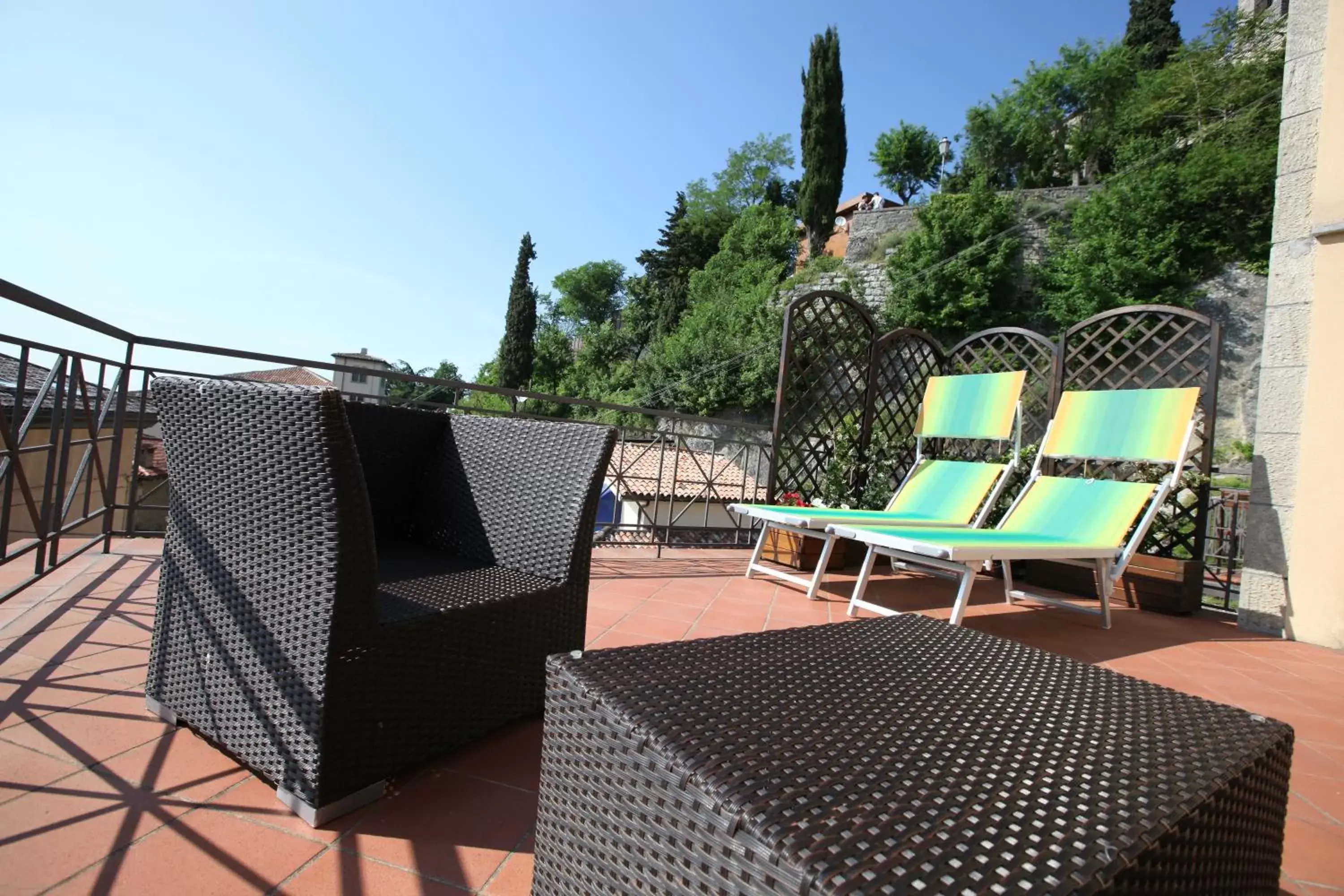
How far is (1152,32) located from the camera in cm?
2325

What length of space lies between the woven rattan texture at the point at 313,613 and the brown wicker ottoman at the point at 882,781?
45 cm

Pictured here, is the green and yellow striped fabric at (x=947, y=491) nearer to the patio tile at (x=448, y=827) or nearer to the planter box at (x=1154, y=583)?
the planter box at (x=1154, y=583)

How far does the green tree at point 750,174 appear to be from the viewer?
3083 centimetres

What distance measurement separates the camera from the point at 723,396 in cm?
2198

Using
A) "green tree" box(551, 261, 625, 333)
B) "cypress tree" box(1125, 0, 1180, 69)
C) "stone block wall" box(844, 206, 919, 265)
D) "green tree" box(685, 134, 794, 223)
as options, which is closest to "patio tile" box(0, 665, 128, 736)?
"stone block wall" box(844, 206, 919, 265)

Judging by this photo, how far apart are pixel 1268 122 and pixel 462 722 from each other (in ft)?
71.3

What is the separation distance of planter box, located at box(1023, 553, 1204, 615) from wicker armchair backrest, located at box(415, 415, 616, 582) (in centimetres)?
313

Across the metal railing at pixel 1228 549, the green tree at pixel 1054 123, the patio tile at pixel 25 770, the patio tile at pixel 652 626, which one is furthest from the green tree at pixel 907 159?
the patio tile at pixel 25 770

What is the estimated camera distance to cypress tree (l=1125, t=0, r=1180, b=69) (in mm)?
22719

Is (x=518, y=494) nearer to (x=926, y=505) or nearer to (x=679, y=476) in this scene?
(x=926, y=505)

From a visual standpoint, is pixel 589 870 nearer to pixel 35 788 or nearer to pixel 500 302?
pixel 35 788

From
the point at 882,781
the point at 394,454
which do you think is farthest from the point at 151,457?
the point at 882,781

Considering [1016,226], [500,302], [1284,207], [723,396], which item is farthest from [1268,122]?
[500,302]

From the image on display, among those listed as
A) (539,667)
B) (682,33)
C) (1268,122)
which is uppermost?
(1268,122)
